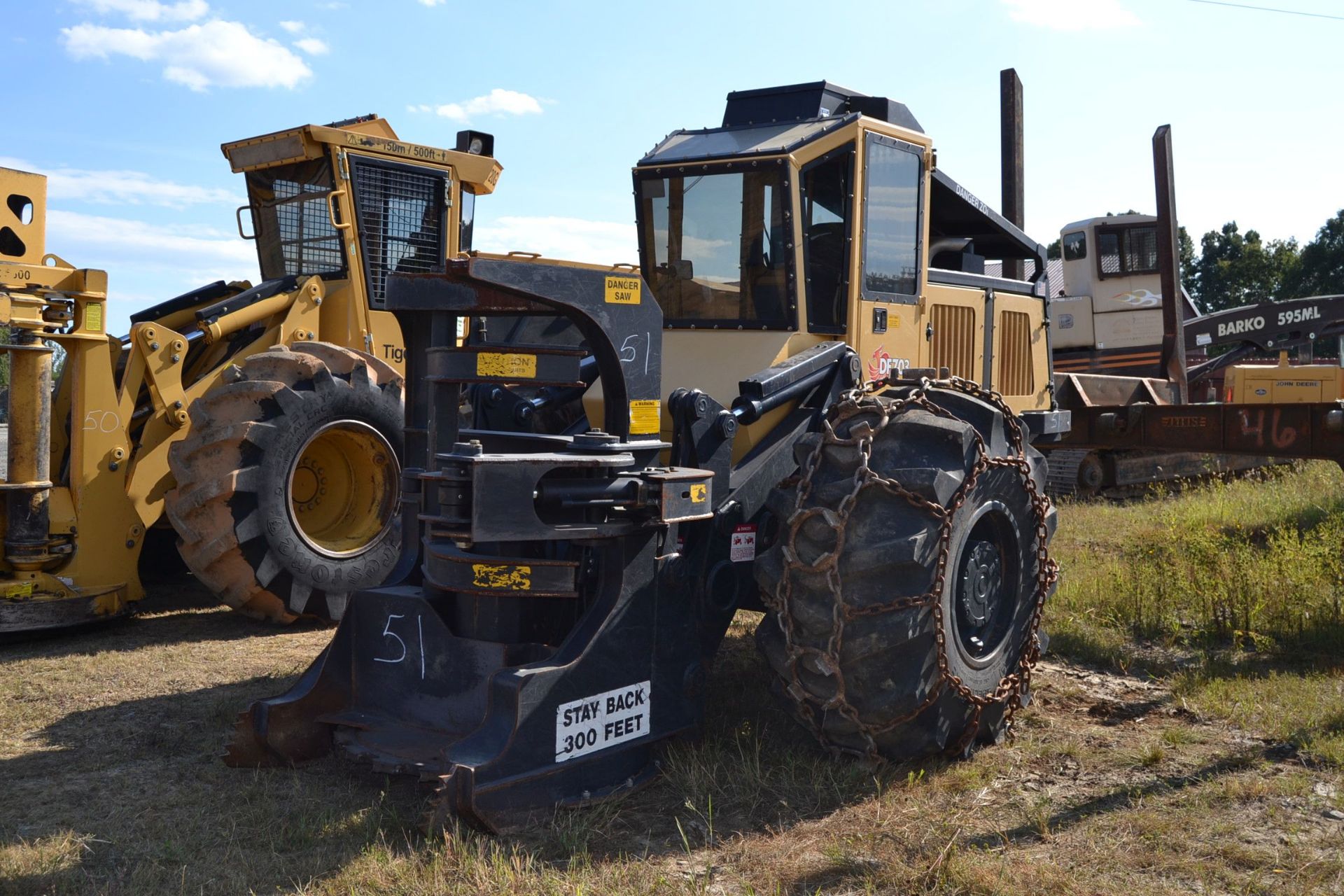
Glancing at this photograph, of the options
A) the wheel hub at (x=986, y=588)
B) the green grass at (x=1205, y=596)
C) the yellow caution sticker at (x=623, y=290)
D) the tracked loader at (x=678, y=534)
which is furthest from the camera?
the green grass at (x=1205, y=596)

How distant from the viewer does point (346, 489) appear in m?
8.26

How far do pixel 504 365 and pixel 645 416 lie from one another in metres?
0.58

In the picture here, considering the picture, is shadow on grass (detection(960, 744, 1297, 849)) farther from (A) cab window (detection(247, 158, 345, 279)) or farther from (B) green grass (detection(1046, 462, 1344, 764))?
(A) cab window (detection(247, 158, 345, 279))

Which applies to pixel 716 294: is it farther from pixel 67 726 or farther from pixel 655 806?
pixel 67 726

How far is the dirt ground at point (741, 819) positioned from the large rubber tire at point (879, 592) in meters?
0.27

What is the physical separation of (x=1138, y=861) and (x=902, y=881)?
827 mm

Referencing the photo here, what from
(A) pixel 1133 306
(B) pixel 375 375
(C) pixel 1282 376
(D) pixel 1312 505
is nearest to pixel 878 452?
(B) pixel 375 375

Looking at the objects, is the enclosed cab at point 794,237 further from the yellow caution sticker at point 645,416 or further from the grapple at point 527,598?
the grapple at point 527,598

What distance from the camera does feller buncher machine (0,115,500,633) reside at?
23.6 ft

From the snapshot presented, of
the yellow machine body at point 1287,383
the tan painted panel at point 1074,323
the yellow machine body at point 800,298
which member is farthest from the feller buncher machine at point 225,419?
the tan painted panel at point 1074,323

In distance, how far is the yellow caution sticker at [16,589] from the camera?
695 cm

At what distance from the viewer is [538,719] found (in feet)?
13.4

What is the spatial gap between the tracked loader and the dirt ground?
0.59 feet

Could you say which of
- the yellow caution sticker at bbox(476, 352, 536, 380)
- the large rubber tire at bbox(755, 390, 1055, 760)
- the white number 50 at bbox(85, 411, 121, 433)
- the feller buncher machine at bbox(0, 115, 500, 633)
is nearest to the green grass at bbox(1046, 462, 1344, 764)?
the large rubber tire at bbox(755, 390, 1055, 760)
